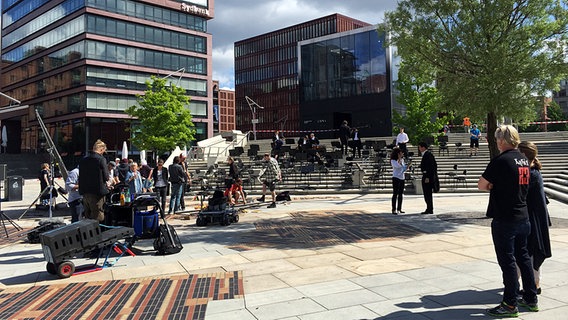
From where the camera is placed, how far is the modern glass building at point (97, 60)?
2146 inches

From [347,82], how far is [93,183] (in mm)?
44020

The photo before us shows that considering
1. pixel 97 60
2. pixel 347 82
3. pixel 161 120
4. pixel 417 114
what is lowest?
pixel 417 114

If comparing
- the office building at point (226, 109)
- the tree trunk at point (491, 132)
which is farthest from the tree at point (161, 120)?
the office building at point (226, 109)

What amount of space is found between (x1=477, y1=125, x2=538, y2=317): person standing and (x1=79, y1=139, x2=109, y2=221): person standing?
600 cm

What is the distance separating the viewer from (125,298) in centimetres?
513

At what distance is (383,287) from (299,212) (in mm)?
7535

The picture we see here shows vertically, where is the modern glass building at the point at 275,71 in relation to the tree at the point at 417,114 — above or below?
above

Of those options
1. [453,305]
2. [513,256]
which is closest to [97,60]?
[453,305]

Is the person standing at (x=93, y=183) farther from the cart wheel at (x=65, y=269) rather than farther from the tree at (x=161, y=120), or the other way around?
the tree at (x=161, y=120)

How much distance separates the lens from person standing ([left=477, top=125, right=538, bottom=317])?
408 cm

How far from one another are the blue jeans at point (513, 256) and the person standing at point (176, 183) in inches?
411

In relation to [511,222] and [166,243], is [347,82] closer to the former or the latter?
[166,243]

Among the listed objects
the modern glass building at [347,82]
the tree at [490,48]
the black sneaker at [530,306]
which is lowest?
the black sneaker at [530,306]

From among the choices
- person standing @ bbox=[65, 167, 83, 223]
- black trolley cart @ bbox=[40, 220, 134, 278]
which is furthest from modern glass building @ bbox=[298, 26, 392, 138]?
black trolley cart @ bbox=[40, 220, 134, 278]
